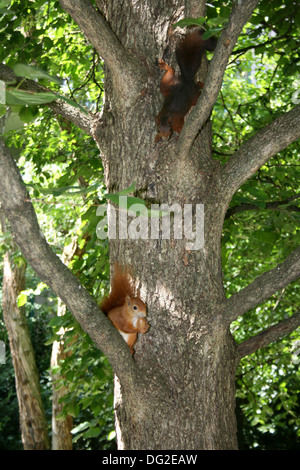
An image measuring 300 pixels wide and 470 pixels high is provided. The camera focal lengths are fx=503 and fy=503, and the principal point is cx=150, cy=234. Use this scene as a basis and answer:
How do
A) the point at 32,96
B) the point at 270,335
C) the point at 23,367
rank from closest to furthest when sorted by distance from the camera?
the point at 32,96, the point at 270,335, the point at 23,367

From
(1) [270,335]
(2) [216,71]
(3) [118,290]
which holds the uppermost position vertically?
(2) [216,71]

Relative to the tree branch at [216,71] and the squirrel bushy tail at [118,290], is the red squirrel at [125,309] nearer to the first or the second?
the squirrel bushy tail at [118,290]

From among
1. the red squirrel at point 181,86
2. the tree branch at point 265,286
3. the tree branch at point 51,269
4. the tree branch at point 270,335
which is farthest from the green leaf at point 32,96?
the tree branch at point 270,335

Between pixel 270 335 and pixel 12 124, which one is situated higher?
pixel 12 124

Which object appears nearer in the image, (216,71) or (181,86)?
(216,71)

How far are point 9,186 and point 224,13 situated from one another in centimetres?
153

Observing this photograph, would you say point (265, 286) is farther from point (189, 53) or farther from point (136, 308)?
Answer: point (189, 53)

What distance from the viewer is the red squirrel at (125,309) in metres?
1.28

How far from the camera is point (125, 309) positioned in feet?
4.23

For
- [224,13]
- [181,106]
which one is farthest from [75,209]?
[181,106]

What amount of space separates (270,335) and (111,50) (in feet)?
2.99

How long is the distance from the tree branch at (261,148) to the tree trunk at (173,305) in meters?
0.05

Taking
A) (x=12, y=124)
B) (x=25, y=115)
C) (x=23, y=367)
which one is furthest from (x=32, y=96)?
(x=23, y=367)
